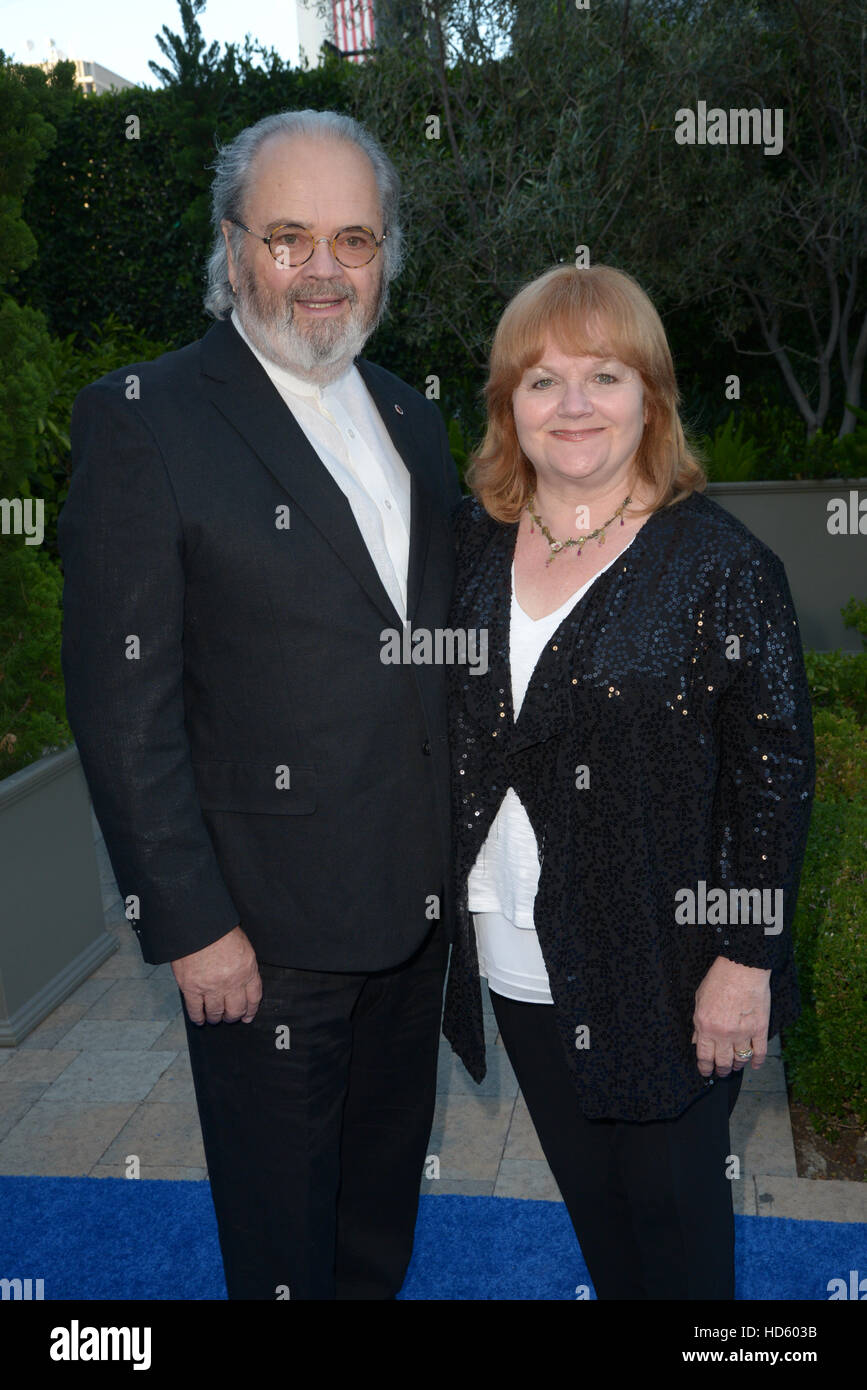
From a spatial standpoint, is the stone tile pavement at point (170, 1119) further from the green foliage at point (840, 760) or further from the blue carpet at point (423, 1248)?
the green foliage at point (840, 760)

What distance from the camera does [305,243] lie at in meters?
2.50

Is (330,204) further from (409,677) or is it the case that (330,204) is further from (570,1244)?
(570,1244)

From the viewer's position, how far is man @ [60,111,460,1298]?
2295 millimetres

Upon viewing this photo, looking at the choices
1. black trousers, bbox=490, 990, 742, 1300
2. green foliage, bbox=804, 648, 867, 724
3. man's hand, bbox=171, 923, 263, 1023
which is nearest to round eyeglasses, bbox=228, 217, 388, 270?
man's hand, bbox=171, 923, 263, 1023

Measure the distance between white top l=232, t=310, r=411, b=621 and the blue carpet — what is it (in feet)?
6.11

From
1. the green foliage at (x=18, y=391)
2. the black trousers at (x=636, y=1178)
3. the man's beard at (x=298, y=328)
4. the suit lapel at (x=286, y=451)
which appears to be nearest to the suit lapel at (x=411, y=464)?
the suit lapel at (x=286, y=451)

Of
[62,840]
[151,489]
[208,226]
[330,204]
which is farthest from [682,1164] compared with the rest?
[208,226]

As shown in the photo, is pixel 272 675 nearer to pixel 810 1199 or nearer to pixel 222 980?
pixel 222 980

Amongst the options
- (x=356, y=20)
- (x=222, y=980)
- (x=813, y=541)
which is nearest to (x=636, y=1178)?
(x=222, y=980)

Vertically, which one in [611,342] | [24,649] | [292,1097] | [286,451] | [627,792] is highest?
[611,342]

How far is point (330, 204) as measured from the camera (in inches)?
97.7

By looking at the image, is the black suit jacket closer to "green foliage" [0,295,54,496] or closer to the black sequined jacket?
the black sequined jacket

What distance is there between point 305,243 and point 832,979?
8.39ft

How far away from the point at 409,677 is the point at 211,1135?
109 cm
